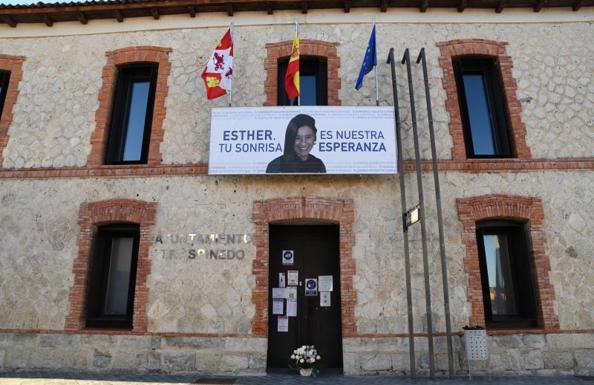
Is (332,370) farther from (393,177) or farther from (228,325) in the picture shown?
(393,177)

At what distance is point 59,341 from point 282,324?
4188mm

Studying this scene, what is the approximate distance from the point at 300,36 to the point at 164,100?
10.9ft

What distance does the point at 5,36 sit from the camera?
941 cm

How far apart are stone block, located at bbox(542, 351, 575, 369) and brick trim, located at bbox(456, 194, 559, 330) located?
0.44 metres

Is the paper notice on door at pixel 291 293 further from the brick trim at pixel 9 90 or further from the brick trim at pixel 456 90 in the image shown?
the brick trim at pixel 9 90

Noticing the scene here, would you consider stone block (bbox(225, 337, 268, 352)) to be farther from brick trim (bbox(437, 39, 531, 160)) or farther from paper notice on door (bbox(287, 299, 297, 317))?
brick trim (bbox(437, 39, 531, 160))

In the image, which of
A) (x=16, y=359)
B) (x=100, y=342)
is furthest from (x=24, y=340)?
(x=100, y=342)

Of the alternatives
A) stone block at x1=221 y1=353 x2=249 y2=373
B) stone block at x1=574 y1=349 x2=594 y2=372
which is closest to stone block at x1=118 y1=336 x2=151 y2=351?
stone block at x1=221 y1=353 x2=249 y2=373

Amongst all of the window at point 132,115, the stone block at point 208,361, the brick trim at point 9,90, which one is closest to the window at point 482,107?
the stone block at point 208,361

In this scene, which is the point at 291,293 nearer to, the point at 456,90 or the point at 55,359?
the point at 55,359

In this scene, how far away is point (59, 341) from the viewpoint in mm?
7371

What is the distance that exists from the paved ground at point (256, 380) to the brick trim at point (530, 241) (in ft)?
3.19

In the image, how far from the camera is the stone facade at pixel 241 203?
718cm

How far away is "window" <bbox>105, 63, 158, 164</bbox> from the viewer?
8.57 m
